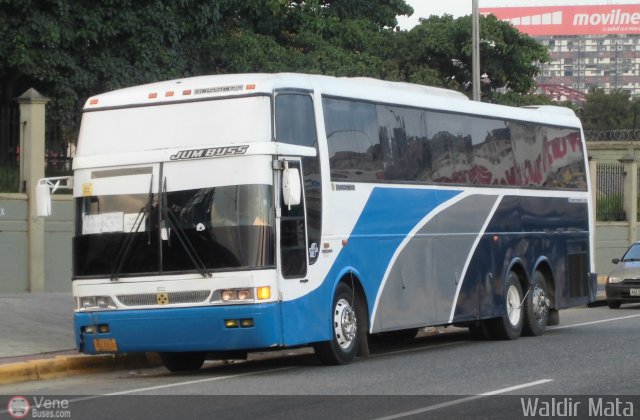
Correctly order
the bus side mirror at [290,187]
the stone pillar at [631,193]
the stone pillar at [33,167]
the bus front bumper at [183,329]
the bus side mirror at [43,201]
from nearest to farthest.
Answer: the bus front bumper at [183,329] < the bus side mirror at [290,187] < the bus side mirror at [43,201] < the stone pillar at [33,167] < the stone pillar at [631,193]

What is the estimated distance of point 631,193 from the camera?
38812 millimetres

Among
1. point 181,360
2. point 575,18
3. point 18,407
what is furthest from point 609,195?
point 575,18

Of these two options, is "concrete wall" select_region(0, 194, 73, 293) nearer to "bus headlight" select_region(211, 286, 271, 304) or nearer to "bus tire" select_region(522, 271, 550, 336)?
"bus tire" select_region(522, 271, 550, 336)

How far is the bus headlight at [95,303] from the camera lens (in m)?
14.5

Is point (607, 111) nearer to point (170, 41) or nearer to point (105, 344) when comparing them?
point (170, 41)

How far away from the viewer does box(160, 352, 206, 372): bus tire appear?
15.6 meters

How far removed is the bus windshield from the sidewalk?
1221 mm

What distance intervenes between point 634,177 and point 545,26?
134966mm

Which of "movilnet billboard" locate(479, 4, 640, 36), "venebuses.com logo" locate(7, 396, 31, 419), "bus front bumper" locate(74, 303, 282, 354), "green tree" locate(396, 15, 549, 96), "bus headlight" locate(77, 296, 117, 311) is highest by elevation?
"movilnet billboard" locate(479, 4, 640, 36)

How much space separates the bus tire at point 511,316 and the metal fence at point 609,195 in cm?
1973

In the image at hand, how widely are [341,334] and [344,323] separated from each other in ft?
0.46

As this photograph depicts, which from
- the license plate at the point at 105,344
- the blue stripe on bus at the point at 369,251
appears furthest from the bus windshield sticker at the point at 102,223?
the blue stripe on bus at the point at 369,251

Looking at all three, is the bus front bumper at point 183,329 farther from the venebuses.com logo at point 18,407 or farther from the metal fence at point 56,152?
the metal fence at point 56,152

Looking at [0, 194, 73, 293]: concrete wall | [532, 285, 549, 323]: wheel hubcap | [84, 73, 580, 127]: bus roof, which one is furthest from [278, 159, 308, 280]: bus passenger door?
[0, 194, 73, 293]: concrete wall
